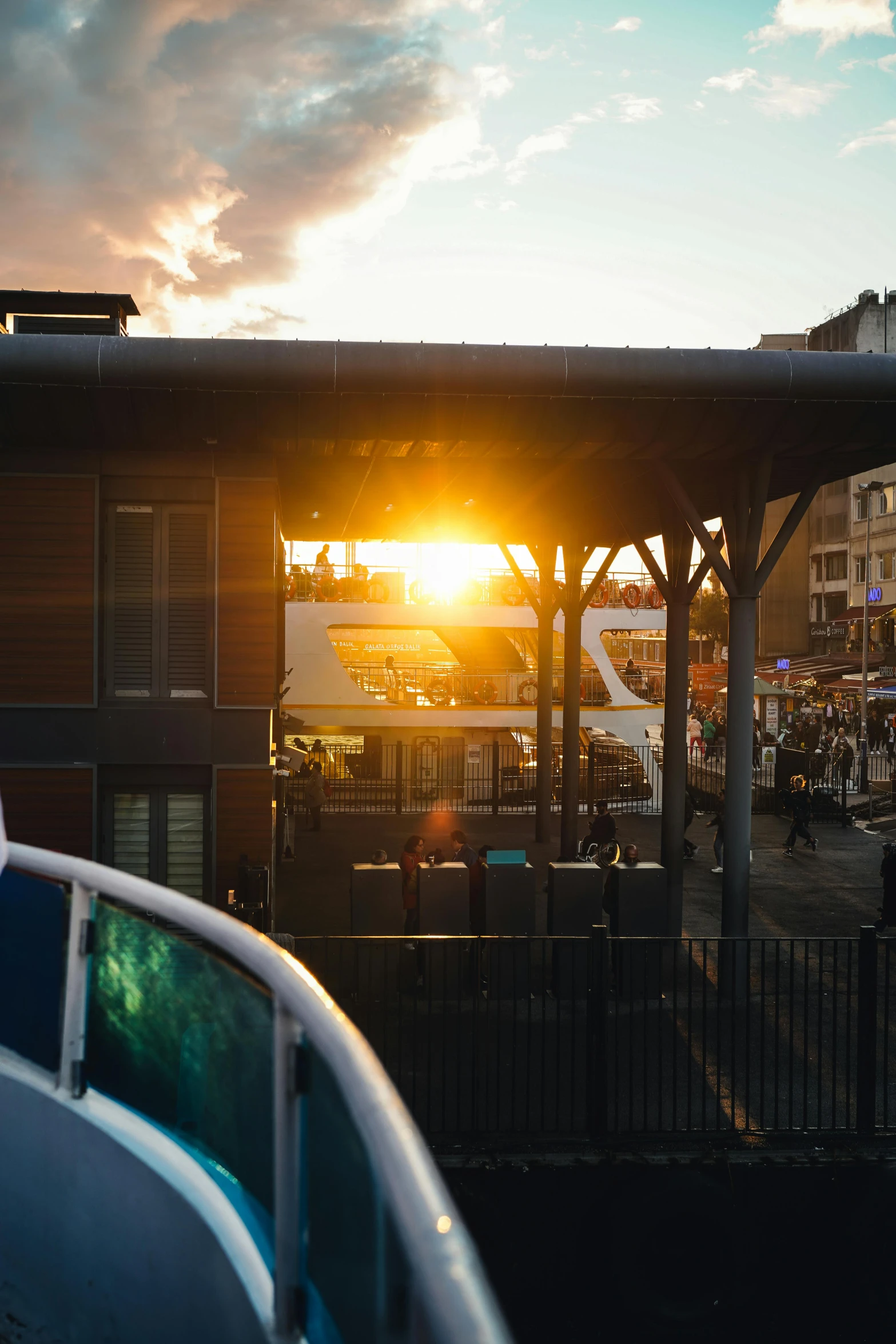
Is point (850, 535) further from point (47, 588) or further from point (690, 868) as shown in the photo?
point (47, 588)

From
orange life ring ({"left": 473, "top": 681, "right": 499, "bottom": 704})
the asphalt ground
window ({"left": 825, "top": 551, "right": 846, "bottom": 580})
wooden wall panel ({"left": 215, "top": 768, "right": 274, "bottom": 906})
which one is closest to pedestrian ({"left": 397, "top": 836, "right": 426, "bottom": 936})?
the asphalt ground

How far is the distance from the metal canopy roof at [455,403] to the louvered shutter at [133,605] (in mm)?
956

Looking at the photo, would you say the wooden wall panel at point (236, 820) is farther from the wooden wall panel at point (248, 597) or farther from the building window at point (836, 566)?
the building window at point (836, 566)

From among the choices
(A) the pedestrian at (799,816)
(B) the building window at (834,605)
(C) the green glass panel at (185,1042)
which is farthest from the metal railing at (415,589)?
(B) the building window at (834,605)

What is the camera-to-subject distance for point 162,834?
39.2 ft

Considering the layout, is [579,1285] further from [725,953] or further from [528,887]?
[528,887]

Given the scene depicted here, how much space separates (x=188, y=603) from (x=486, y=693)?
1684 centimetres

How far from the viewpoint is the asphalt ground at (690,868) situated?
553 inches

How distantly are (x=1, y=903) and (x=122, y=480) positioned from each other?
30.7 ft

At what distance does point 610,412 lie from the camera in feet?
34.5

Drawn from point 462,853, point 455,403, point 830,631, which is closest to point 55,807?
point 462,853

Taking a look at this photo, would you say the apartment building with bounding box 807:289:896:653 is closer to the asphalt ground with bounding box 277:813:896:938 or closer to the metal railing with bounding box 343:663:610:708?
the metal railing with bounding box 343:663:610:708

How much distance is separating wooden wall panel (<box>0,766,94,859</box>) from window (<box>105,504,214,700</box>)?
115 centimetres

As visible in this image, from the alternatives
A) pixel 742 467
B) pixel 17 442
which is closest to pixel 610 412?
pixel 742 467
